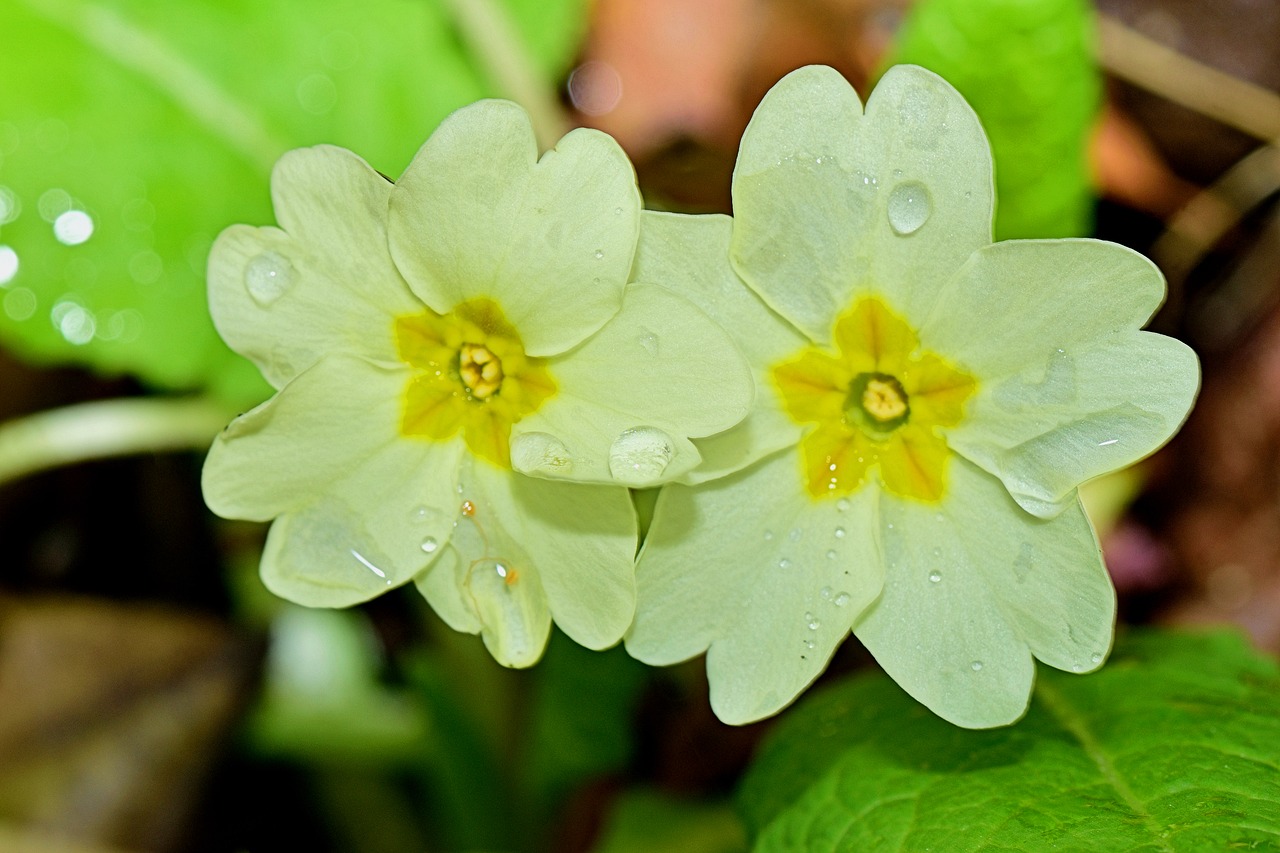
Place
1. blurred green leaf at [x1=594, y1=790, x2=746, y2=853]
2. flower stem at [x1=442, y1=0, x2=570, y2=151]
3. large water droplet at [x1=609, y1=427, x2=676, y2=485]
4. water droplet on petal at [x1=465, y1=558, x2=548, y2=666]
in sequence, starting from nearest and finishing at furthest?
large water droplet at [x1=609, y1=427, x2=676, y2=485]
water droplet on petal at [x1=465, y1=558, x2=548, y2=666]
blurred green leaf at [x1=594, y1=790, x2=746, y2=853]
flower stem at [x1=442, y1=0, x2=570, y2=151]

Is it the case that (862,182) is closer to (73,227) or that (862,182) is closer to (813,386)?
(813,386)

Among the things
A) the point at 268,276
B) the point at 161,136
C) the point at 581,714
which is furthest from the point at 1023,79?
the point at 161,136

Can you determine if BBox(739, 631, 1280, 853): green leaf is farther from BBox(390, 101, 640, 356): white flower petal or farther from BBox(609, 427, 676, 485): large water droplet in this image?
BBox(390, 101, 640, 356): white flower petal

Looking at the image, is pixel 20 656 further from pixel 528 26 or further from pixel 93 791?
pixel 528 26

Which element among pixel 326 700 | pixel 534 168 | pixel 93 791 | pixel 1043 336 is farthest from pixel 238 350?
pixel 326 700

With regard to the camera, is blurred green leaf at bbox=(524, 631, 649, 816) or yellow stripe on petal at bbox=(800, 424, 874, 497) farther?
blurred green leaf at bbox=(524, 631, 649, 816)

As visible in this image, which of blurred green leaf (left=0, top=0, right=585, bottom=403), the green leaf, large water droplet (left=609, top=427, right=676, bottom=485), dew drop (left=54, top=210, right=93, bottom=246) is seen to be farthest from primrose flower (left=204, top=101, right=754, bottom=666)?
dew drop (left=54, top=210, right=93, bottom=246)
